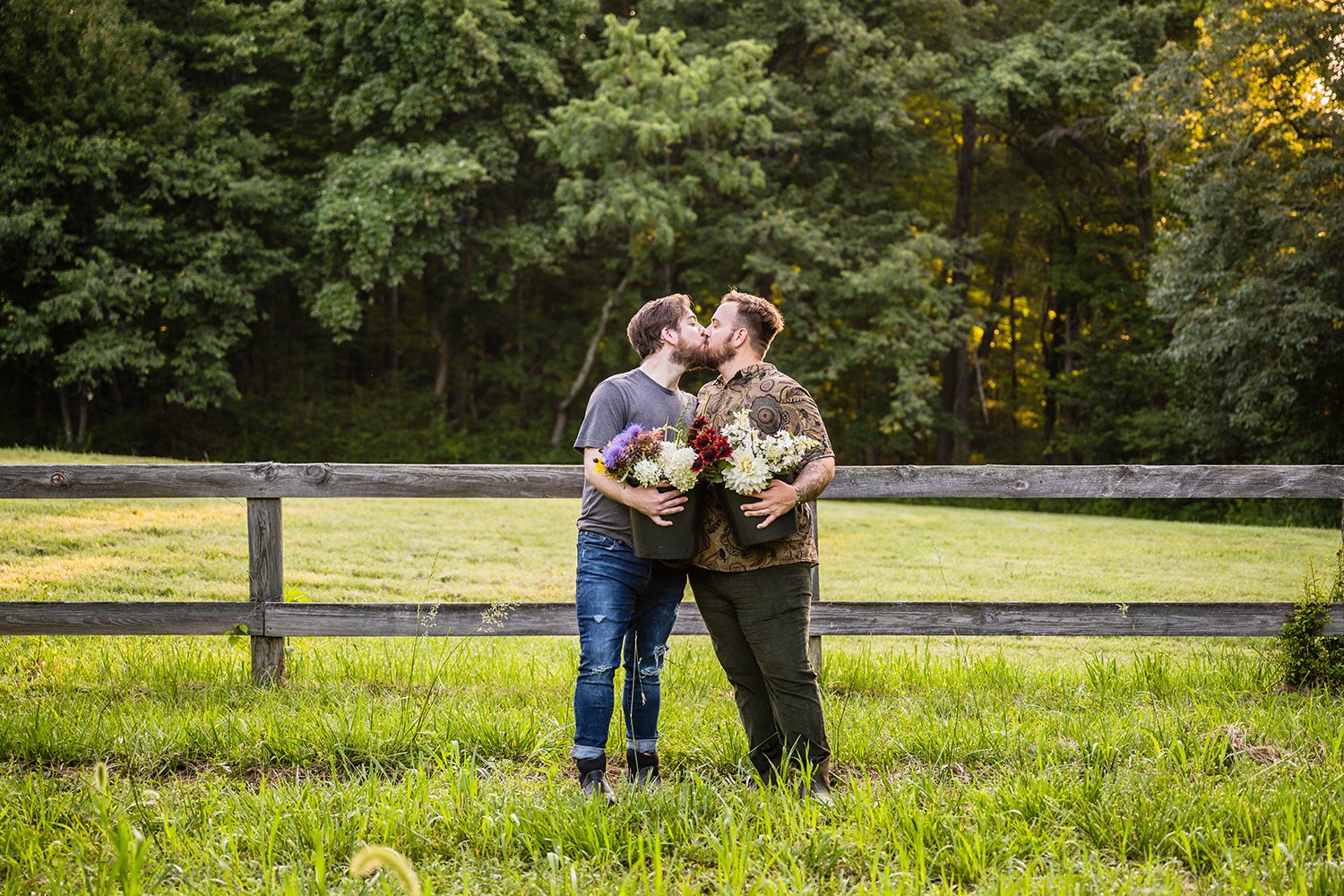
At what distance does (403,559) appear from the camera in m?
10.8

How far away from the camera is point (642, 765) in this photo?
3875mm

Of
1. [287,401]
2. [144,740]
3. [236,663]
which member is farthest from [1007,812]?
[287,401]

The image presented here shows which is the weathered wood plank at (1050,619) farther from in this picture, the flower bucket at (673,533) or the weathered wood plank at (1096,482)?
the flower bucket at (673,533)

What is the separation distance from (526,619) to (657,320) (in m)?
2.01

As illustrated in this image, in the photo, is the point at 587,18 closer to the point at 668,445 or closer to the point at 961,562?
the point at 961,562

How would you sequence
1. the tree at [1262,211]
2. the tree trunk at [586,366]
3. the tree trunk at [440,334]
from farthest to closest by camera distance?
the tree trunk at [440,334]
the tree trunk at [586,366]
the tree at [1262,211]

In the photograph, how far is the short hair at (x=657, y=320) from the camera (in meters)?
3.77

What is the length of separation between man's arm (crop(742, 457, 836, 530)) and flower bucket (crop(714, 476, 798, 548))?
0.02 m

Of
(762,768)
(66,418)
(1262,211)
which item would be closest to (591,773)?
(762,768)

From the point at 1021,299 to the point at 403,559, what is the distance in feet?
93.2

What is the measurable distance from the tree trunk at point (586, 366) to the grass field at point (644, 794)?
18718 mm

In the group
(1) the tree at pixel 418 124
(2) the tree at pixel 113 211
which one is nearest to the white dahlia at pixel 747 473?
(1) the tree at pixel 418 124

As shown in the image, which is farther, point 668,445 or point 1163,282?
point 1163,282

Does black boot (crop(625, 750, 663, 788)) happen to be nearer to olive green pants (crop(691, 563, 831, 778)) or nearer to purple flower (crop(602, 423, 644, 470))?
olive green pants (crop(691, 563, 831, 778))
